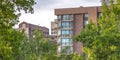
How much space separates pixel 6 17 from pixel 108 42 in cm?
1565

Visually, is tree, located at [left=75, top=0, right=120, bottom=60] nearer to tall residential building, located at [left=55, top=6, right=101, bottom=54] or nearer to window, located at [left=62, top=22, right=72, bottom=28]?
tall residential building, located at [left=55, top=6, right=101, bottom=54]

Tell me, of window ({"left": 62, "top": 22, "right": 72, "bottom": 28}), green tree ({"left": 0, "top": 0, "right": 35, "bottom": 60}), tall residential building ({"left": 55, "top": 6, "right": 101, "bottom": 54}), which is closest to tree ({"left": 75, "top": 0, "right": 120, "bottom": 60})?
green tree ({"left": 0, "top": 0, "right": 35, "bottom": 60})

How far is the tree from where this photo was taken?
1237 inches

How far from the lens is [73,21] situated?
120562mm

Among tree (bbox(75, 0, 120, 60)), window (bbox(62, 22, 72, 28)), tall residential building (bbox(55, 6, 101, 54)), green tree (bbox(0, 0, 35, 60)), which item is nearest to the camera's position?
green tree (bbox(0, 0, 35, 60))

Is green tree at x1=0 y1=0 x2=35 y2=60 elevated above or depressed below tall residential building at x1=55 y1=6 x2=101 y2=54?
above

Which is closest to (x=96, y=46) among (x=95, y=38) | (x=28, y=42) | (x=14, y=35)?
(x=95, y=38)

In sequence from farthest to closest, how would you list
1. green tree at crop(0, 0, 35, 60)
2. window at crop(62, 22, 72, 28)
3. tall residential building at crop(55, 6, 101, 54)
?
window at crop(62, 22, 72, 28) → tall residential building at crop(55, 6, 101, 54) → green tree at crop(0, 0, 35, 60)

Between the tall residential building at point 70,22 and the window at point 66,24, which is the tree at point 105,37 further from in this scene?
the window at point 66,24

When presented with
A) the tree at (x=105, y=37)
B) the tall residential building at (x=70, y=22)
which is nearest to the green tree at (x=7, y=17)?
the tree at (x=105, y=37)

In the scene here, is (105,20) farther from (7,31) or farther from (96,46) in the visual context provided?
(7,31)

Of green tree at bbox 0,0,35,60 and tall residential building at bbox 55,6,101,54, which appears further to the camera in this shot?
tall residential building at bbox 55,6,101,54

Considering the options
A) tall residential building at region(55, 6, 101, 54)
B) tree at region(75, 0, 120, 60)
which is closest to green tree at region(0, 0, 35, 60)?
tree at region(75, 0, 120, 60)

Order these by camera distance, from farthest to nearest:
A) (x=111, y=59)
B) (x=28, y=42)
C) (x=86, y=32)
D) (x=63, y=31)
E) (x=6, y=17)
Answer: (x=63, y=31) → (x=28, y=42) → (x=86, y=32) → (x=111, y=59) → (x=6, y=17)
